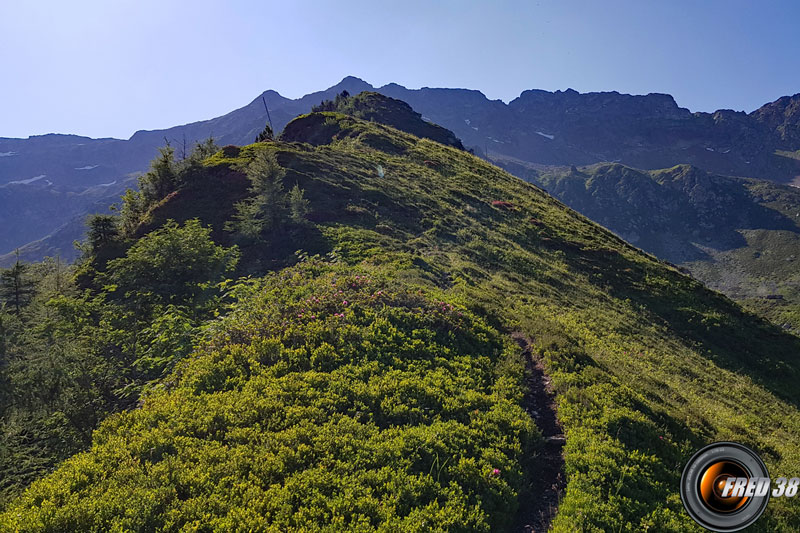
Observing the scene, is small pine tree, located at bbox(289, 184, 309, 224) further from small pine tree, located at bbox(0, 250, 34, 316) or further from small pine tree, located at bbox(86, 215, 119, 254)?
small pine tree, located at bbox(0, 250, 34, 316)

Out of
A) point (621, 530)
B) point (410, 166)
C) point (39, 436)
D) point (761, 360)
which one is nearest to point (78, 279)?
point (39, 436)

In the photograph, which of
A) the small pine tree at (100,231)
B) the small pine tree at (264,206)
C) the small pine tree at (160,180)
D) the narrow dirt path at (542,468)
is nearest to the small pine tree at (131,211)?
the small pine tree at (160,180)

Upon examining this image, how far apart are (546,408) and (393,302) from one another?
7.24m

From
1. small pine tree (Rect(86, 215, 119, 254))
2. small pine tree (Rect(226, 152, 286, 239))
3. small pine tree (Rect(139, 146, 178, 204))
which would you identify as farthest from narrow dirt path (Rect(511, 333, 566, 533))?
small pine tree (Rect(139, 146, 178, 204))

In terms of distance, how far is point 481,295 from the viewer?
64.5 feet

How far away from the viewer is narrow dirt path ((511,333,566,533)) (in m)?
8.06

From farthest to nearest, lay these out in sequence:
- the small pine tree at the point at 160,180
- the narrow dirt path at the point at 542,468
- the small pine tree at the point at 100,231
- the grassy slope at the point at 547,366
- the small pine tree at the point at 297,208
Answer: the small pine tree at the point at 160,180
the small pine tree at the point at 297,208
the small pine tree at the point at 100,231
the narrow dirt path at the point at 542,468
the grassy slope at the point at 547,366

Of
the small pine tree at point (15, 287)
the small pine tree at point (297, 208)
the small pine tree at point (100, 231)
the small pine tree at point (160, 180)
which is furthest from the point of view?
the small pine tree at point (160, 180)

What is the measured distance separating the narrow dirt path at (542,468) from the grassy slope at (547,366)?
16.0 inches

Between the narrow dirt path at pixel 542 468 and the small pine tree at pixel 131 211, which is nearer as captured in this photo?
the narrow dirt path at pixel 542 468

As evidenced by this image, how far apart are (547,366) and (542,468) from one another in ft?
16.5

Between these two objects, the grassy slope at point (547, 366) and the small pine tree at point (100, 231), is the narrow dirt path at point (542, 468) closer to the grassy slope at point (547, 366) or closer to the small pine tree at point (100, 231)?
the grassy slope at point (547, 366)

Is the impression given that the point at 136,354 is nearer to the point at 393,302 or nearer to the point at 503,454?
the point at 393,302

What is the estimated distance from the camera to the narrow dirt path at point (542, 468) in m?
8.06
